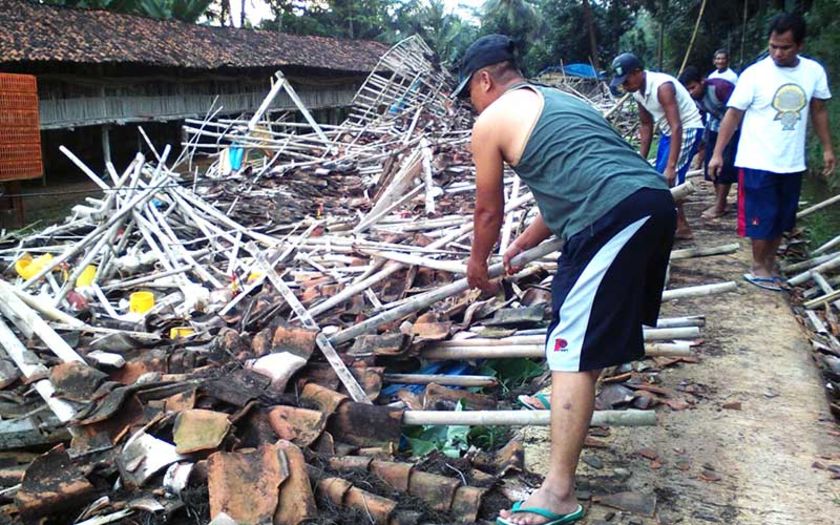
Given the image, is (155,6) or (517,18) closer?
(155,6)

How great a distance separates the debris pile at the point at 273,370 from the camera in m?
2.37

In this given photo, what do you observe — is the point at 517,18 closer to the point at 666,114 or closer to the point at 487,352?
the point at 666,114

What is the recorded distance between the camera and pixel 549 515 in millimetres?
2178

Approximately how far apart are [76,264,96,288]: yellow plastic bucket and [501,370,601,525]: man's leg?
424 cm

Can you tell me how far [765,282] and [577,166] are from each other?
3.08 metres

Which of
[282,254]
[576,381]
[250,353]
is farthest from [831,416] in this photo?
[282,254]

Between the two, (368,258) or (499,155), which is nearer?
(499,155)

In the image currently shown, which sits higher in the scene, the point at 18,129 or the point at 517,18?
the point at 517,18

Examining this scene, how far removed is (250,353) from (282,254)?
1767 mm

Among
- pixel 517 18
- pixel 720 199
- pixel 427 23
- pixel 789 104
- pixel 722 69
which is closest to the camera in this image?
pixel 789 104

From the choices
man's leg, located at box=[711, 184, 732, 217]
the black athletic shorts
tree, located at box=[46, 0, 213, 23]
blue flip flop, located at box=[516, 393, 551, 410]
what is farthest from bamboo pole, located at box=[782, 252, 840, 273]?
tree, located at box=[46, 0, 213, 23]

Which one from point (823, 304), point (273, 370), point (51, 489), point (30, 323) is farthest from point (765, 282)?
point (30, 323)

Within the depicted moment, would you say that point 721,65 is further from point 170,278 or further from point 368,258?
point 170,278

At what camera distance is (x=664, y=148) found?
5414mm
